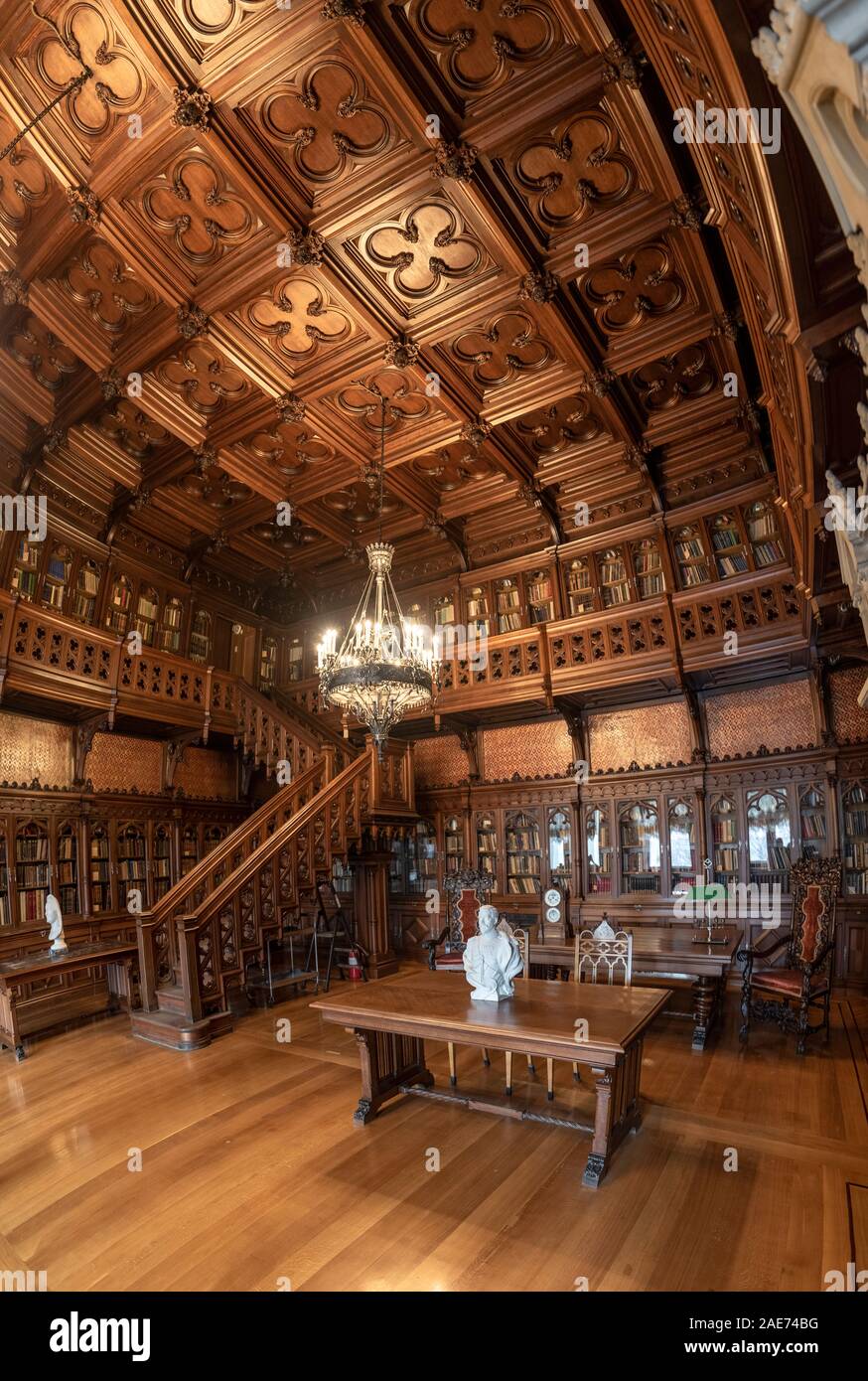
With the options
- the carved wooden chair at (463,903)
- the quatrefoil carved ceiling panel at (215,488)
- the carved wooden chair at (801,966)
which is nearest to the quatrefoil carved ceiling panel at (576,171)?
the quatrefoil carved ceiling panel at (215,488)

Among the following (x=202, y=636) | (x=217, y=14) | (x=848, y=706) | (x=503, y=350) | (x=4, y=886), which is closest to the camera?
(x=217, y=14)

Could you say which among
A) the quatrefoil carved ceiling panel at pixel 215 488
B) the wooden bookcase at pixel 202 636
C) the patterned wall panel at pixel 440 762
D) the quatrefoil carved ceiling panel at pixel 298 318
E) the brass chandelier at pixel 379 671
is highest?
the quatrefoil carved ceiling panel at pixel 298 318

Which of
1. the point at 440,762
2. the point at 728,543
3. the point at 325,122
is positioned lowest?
the point at 440,762

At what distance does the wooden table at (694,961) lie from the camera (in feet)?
16.9

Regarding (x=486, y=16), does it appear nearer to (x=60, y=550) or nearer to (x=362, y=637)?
(x=362, y=637)

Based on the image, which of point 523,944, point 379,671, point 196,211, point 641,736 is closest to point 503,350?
point 196,211

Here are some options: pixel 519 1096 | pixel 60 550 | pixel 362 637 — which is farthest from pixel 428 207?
pixel 519 1096

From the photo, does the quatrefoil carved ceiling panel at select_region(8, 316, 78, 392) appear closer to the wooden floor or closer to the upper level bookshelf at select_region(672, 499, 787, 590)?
the wooden floor

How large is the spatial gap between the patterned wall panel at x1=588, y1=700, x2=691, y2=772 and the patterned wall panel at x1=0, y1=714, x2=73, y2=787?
7.13 metres

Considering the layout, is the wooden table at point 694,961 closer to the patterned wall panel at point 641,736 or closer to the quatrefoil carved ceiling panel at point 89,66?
the patterned wall panel at point 641,736

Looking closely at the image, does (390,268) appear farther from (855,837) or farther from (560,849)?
(855,837)

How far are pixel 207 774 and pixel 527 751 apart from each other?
5104 mm

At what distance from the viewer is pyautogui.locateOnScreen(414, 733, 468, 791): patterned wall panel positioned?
1033cm

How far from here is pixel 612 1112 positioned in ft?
11.2
